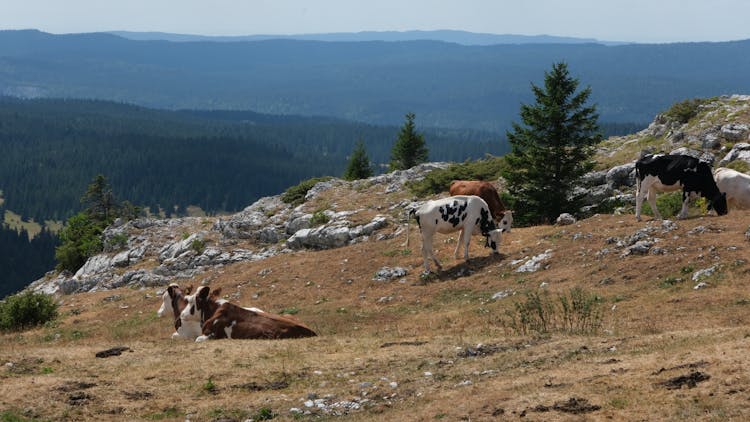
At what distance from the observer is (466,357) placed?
50.2 feet

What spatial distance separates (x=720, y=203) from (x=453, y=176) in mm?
23876

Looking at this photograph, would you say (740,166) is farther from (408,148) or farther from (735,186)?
(408,148)

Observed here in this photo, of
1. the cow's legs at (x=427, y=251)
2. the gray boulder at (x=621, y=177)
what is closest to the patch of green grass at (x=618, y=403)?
the cow's legs at (x=427, y=251)

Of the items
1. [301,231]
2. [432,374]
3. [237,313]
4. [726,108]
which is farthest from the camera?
[726,108]

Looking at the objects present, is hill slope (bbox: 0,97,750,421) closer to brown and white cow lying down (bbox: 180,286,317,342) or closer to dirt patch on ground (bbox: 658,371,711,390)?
dirt patch on ground (bbox: 658,371,711,390)

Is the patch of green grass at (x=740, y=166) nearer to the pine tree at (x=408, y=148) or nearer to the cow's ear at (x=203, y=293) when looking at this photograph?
the cow's ear at (x=203, y=293)

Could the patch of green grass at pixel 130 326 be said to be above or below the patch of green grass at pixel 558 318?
below

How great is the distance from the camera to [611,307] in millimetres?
19812

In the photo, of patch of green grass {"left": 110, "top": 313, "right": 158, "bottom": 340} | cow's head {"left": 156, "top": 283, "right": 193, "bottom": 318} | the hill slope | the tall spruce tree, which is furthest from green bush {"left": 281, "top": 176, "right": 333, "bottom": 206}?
cow's head {"left": 156, "top": 283, "right": 193, "bottom": 318}

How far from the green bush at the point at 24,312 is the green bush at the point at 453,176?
23416mm

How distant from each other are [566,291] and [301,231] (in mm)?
23464

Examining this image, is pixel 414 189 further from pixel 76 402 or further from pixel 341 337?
pixel 76 402

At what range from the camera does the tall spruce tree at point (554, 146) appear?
119 ft

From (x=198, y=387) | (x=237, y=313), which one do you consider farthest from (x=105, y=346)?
(x=198, y=387)
